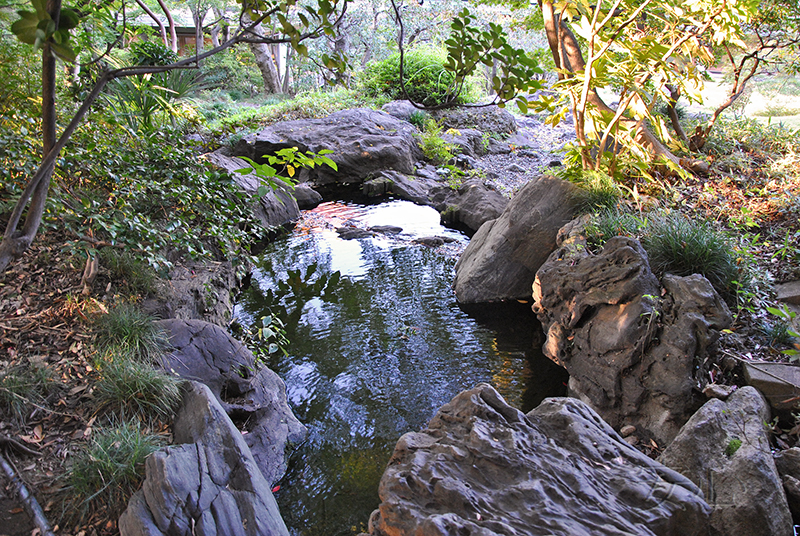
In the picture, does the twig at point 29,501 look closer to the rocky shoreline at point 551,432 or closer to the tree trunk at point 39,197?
the rocky shoreline at point 551,432

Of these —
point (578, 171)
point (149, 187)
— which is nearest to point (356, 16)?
point (578, 171)

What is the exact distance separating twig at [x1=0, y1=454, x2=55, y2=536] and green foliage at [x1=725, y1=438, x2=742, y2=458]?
3657 mm

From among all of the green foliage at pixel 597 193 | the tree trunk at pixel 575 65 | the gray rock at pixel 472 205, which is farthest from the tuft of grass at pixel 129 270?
the gray rock at pixel 472 205

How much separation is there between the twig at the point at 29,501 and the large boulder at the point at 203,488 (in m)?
0.42

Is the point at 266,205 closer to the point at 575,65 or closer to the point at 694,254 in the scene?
the point at 575,65

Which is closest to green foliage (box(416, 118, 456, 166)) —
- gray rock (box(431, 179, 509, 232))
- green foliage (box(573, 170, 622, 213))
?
gray rock (box(431, 179, 509, 232))

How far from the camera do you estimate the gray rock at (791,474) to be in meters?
2.52

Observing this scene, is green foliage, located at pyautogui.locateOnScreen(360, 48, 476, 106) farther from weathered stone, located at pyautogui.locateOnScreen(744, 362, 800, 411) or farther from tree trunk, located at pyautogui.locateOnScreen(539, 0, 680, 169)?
weathered stone, located at pyautogui.locateOnScreen(744, 362, 800, 411)

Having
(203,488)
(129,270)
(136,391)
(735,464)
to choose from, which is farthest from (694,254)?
(129,270)

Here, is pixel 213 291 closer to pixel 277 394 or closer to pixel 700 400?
pixel 277 394

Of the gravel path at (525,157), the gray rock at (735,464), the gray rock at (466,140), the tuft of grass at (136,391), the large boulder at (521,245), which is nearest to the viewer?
the gray rock at (735,464)

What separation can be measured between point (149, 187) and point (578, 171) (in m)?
4.80

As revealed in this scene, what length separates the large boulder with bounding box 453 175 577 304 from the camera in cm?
572

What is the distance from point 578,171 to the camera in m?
5.91
